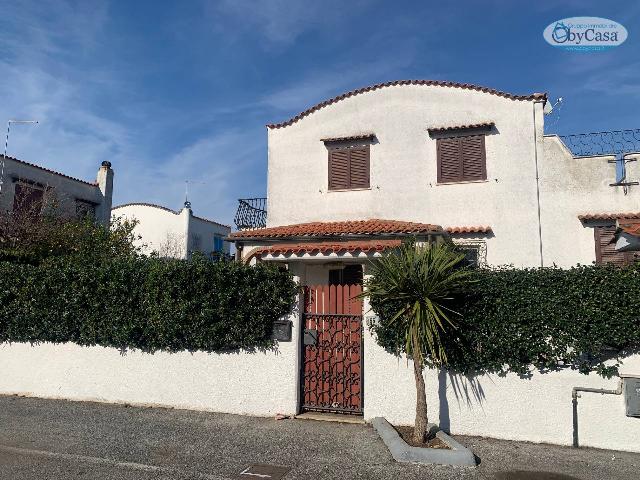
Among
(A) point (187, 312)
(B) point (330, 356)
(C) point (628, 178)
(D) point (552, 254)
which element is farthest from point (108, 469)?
(C) point (628, 178)

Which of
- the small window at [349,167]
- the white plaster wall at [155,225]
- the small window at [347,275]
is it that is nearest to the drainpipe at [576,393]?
the small window at [347,275]

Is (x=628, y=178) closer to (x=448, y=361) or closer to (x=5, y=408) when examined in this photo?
(x=448, y=361)

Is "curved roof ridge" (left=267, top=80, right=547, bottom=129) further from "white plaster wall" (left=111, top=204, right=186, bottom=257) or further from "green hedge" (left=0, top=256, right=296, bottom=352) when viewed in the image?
"white plaster wall" (left=111, top=204, right=186, bottom=257)

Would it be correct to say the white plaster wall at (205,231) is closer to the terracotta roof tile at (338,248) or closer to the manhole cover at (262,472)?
the terracotta roof tile at (338,248)

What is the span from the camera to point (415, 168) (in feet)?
46.1

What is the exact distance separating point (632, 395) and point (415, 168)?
864cm

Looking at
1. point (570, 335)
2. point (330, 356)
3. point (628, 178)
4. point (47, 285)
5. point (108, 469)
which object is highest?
point (628, 178)

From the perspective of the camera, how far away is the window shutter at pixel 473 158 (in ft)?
44.3

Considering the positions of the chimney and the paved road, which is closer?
the paved road

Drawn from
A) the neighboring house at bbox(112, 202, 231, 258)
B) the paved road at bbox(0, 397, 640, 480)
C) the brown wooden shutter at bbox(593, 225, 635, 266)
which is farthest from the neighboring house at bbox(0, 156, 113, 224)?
the brown wooden shutter at bbox(593, 225, 635, 266)

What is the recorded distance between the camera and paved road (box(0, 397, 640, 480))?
20.2 feet

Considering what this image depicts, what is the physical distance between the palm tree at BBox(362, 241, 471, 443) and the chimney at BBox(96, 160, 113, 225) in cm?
1976

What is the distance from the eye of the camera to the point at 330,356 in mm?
8859

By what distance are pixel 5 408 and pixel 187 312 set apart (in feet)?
14.1
